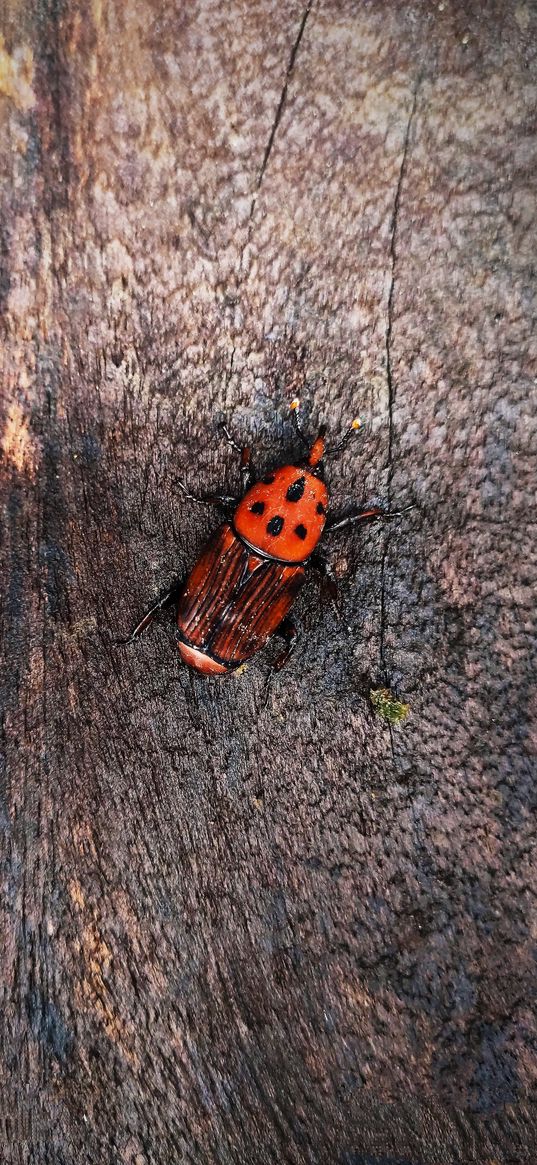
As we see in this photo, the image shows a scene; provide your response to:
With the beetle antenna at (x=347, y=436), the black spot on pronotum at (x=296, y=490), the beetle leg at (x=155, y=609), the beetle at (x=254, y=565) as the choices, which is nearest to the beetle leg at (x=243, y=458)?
the beetle at (x=254, y=565)

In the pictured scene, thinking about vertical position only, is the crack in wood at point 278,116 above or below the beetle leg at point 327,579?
above

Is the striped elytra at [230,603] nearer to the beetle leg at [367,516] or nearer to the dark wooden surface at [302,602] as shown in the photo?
the dark wooden surface at [302,602]

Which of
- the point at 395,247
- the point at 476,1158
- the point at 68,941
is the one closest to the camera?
the point at 476,1158

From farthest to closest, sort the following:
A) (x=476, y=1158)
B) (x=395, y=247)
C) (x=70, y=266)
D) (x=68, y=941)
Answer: (x=70, y=266) → (x=395, y=247) → (x=68, y=941) → (x=476, y=1158)

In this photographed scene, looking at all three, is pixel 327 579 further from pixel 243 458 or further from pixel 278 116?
pixel 278 116

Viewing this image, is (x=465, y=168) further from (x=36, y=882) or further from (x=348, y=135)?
(x=36, y=882)

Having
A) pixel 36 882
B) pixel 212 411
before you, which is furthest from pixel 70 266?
pixel 36 882

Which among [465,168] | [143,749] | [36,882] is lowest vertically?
[36,882]

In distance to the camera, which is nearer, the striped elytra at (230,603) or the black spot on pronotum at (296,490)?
the striped elytra at (230,603)

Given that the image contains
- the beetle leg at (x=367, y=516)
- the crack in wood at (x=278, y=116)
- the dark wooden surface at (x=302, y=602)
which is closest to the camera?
the dark wooden surface at (x=302, y=602)

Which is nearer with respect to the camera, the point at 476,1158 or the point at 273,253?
the point at 476,1158
